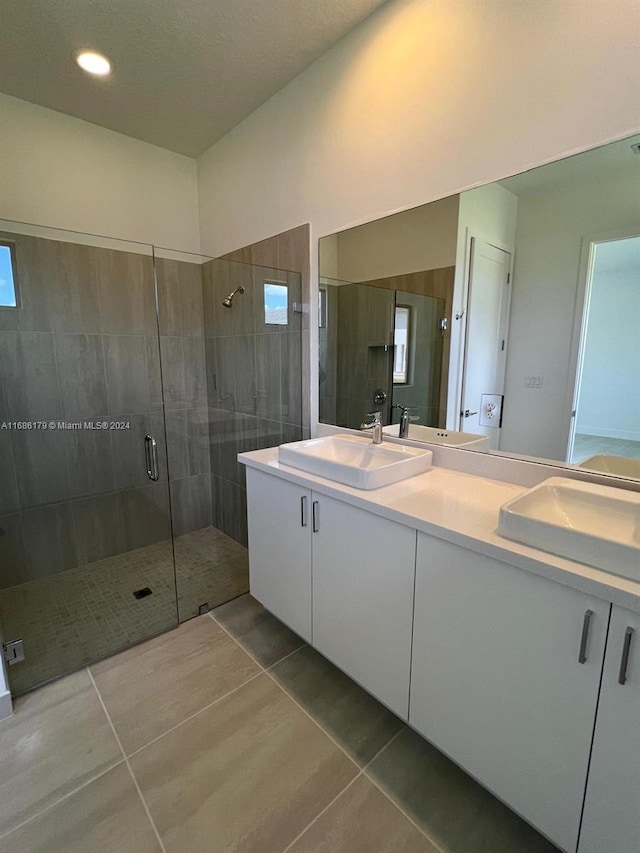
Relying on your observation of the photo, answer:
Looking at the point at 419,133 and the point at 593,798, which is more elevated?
the point at 419,133

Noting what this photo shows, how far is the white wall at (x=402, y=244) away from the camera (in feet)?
5.27

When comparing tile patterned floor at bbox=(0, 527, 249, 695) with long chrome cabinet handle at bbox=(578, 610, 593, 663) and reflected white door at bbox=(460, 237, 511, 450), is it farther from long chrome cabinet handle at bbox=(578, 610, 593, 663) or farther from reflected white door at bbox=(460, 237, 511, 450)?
long chrome cabinet handle at bbox=(578, 610, 593, 663)

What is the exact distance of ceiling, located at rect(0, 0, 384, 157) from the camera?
1.60 metres

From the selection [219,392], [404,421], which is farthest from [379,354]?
[219,392]

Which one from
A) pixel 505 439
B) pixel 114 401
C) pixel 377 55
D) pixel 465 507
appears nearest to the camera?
pixel 465 507

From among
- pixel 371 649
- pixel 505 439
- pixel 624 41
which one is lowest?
pixel 371 649

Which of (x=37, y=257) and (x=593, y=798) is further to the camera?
(x=37, y=257)

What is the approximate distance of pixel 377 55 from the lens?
5.43 feet

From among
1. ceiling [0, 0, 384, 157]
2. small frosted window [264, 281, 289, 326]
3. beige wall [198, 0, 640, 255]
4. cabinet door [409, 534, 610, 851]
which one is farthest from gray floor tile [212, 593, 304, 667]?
ceiling [0, 0, 384, 157]

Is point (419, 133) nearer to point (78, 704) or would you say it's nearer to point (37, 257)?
point (37, 257)

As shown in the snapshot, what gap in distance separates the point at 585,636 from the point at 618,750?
254mm

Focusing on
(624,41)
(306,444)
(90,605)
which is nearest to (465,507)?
(306,444)

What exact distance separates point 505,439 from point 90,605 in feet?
7.70

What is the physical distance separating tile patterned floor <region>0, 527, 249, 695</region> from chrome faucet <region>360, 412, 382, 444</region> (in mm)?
1290
